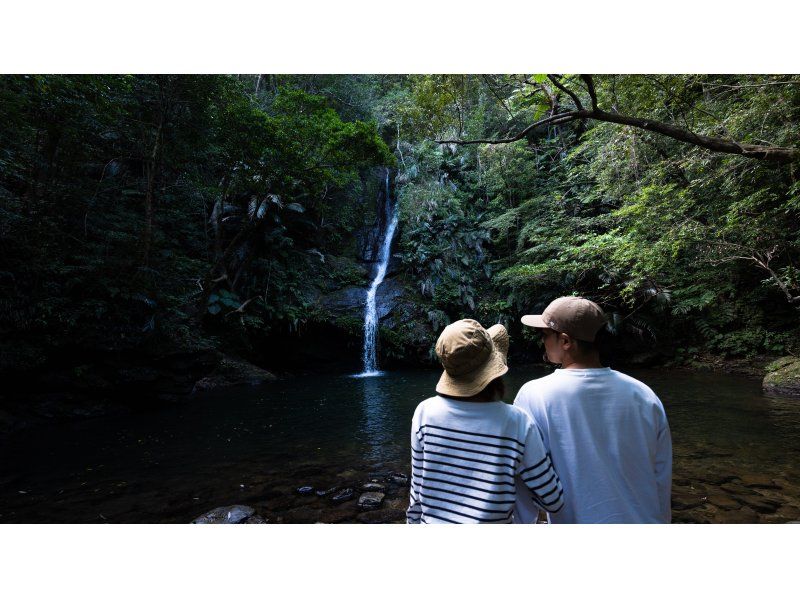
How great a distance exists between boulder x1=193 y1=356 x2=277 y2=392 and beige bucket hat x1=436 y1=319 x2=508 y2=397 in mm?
10576

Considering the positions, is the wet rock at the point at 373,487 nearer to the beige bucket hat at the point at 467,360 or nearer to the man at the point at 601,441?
the man at the point at 601,441

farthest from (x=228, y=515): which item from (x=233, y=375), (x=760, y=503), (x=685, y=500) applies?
(x=233, y=375)

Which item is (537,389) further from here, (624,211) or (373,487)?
(624,211)

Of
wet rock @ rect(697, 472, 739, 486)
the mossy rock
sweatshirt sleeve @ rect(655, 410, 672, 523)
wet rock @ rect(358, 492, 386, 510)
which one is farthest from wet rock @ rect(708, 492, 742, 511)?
the mossy rock

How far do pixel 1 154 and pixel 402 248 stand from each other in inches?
456

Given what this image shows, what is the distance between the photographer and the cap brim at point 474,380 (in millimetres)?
1360

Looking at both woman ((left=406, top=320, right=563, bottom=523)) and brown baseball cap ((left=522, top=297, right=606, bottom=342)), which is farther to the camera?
brown baseball cap ((left=522, top=297, right=606, bottom=342))

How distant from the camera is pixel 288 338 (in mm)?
13516

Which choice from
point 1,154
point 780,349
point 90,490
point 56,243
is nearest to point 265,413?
point 90,490

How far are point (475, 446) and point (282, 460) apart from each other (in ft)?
13.7

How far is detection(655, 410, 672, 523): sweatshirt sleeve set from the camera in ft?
4.63

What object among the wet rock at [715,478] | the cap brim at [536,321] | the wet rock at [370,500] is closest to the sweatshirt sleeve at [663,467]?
the cap brim at [536,321]

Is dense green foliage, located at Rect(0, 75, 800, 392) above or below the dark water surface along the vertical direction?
above

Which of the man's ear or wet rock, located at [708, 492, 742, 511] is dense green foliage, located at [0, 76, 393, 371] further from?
wet rock, located at [708, 492, 742, 511]
